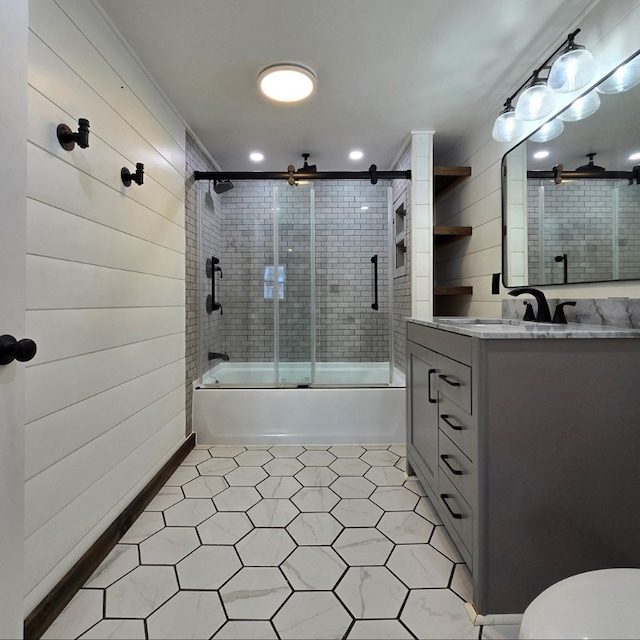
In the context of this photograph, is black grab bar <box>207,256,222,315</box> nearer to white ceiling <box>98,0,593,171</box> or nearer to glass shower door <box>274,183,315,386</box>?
glass shower door <box>274,183,315,386</box>

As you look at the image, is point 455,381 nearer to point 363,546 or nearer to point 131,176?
point 363,546

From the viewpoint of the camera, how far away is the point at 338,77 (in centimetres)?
185

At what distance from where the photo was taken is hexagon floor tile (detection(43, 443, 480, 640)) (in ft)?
3.52

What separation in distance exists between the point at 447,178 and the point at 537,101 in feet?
3.42

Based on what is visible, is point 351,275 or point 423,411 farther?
point 351,275

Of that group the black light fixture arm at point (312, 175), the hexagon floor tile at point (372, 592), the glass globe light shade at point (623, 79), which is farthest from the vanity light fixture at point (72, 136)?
the glass globe light shade at point (623, 79)

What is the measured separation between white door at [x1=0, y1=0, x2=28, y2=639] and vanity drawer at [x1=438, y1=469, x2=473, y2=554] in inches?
50.7

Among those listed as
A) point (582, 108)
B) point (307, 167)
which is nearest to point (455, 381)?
point (582, 108)

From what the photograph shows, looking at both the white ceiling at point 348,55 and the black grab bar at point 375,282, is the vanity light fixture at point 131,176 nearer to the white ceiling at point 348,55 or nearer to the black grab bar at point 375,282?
the white ceiling at point 348,55

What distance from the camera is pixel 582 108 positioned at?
1.44 meters

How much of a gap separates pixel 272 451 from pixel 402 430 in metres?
0.99

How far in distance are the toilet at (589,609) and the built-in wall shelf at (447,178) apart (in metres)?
2.42

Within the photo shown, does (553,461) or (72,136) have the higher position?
(72,136)

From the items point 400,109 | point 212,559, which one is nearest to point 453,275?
point 400,109
